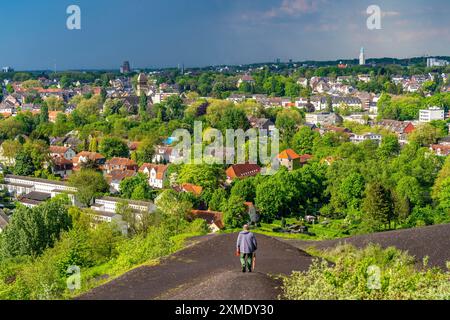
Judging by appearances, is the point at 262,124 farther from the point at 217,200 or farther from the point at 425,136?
the point at 217,200

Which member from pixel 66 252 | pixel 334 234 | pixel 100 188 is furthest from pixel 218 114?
pixel 66 252

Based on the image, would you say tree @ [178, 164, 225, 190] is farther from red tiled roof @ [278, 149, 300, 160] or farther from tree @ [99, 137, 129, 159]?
tree @ [99, 137, 129, 159]

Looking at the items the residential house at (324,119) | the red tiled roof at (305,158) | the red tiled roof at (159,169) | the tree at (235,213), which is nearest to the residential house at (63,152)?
the red tiled roof at (159,169)

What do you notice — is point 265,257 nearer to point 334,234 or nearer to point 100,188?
point 334,234

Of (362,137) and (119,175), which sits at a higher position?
(362,137)

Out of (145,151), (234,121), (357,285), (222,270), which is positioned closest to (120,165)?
(145,151)

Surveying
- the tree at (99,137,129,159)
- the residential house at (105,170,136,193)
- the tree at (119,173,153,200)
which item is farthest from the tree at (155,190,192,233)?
the tree at (99,137,129,159)
